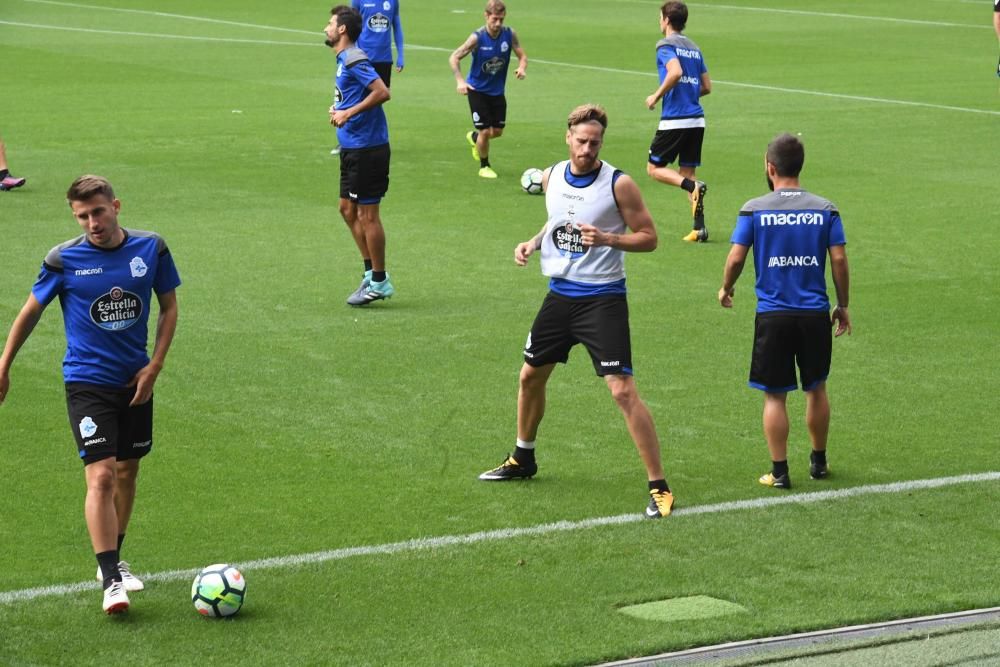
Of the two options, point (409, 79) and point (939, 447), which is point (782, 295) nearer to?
point (939, 447)

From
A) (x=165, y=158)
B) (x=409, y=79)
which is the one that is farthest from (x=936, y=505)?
(x=409, y=79)

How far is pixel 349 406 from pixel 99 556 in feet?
11.9

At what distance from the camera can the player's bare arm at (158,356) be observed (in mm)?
7508

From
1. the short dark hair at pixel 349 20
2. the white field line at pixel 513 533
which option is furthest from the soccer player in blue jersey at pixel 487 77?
the white field line at pixel 513 533

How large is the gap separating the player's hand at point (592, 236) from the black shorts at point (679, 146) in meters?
8.92

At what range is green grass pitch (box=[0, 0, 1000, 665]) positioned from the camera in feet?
24.5

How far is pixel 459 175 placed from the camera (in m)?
20.0

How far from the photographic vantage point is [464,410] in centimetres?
1077

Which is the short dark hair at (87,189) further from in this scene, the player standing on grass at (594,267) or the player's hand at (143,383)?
the player standing on grass at (594,267)

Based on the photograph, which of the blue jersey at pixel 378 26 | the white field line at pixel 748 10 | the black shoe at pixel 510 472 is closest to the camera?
the black shoe at pixel 510 472

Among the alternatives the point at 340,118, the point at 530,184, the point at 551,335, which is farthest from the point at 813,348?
the point at 530,184

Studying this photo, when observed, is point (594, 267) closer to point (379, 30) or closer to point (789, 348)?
point (789, 348)

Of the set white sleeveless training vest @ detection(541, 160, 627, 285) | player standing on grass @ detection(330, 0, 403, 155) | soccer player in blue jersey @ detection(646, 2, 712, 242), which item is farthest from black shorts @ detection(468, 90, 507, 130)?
white sleeveless training vest @ detection(541, 160, 627, 285)

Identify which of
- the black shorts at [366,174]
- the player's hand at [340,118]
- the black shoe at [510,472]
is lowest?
the black shoe at [510,472]
